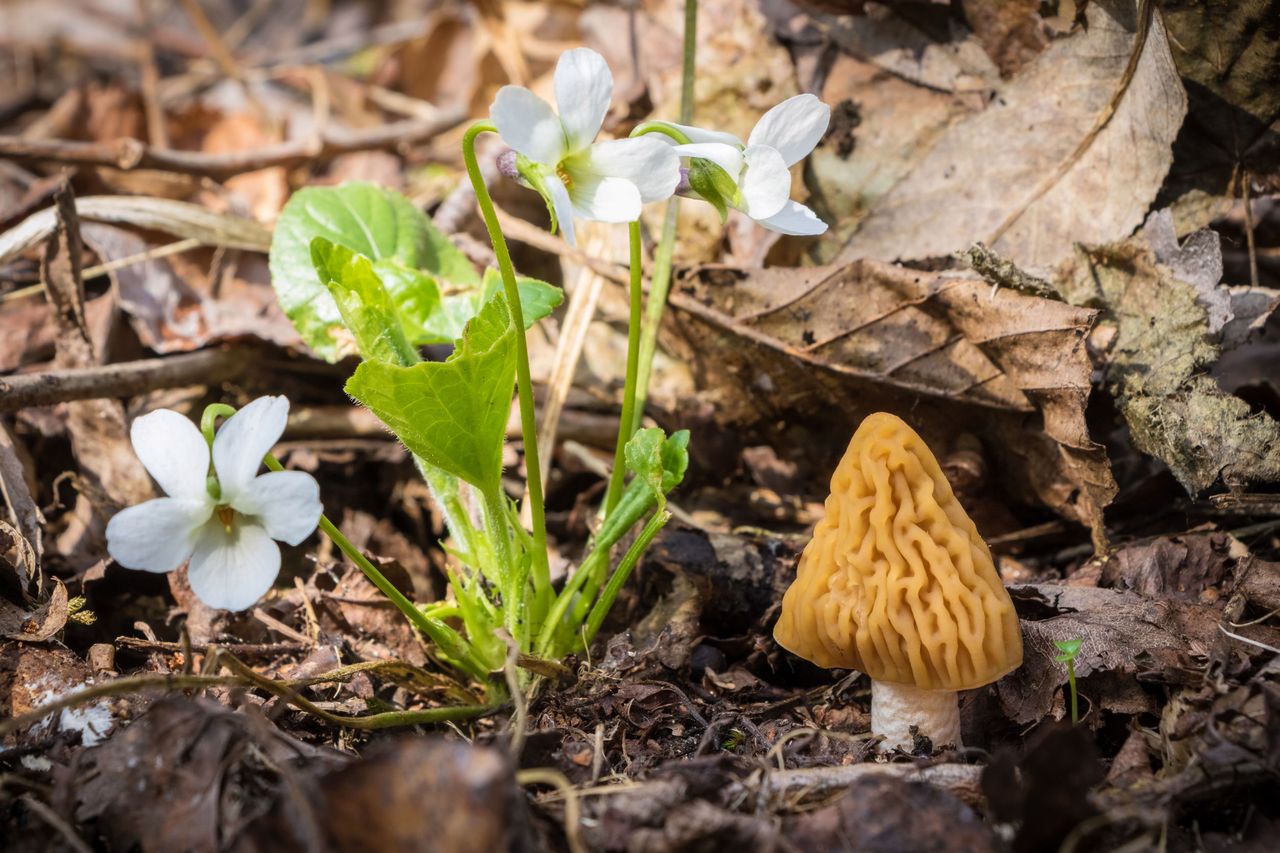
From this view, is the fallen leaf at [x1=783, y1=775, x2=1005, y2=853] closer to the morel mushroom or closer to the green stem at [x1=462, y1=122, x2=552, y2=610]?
the morel mushroom

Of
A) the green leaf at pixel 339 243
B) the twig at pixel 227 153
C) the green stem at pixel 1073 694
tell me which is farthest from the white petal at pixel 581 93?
the twig at pixel 227 153

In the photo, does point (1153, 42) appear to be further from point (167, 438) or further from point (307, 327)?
point (167, 438)

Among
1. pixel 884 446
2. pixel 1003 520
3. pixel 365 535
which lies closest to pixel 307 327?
pixel 365 535

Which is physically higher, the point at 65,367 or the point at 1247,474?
the point at 1247,474

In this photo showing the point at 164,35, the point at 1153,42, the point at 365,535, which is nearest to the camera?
the point at 1153,42

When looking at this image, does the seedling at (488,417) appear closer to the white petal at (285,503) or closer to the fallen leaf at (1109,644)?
the white petal at (285,503)

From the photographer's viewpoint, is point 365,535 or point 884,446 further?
point 365,535

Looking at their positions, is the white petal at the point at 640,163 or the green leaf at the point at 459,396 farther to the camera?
the green leaf at the point at 459,396

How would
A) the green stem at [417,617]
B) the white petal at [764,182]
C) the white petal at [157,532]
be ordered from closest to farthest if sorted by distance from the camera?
the white petal at [157,532], the white petal at [764,182], the green stem at [417,617]
